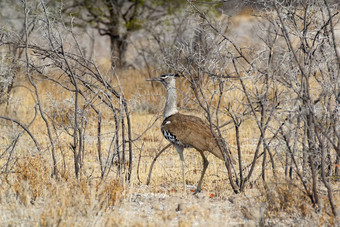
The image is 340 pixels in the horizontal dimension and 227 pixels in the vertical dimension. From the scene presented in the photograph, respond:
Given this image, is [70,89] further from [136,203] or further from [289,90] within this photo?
[289,90]

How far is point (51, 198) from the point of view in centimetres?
482

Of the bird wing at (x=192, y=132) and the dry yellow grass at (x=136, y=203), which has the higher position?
the bird wing at (x=192, y=132)

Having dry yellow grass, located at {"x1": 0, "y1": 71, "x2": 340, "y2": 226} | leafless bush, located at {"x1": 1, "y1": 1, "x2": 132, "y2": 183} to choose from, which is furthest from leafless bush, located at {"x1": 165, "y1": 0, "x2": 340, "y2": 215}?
leafless bush, located at {"x1": 1, "y1": 1, "x2": 132, "y2": 183}

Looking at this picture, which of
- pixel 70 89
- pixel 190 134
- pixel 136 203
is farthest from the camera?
pixel 70 89

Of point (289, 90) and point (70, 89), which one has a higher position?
point (70, 89)

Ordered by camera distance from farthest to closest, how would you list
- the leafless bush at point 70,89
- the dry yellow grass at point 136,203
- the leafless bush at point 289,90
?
the leafless bush at point 70,89
the leafless bush at point 289,90
the dry yellow grass at point 136,203

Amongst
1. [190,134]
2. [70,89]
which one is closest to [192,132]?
[190,134]

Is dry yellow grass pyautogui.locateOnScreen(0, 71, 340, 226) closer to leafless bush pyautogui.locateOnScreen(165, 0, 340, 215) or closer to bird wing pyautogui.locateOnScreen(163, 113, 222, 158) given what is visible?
leafless bush pyautogui.locateOnScreen(165, 0, 340, 215)

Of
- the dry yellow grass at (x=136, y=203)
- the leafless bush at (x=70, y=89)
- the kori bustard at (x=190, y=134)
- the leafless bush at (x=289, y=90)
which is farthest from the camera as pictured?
the kori bustard at (x=190, y=134)

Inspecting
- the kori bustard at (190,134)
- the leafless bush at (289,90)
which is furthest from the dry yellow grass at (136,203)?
the kori bustard at (190,134)

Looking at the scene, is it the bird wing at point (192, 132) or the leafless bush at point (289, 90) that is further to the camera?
the bird wing at point (192, 132)

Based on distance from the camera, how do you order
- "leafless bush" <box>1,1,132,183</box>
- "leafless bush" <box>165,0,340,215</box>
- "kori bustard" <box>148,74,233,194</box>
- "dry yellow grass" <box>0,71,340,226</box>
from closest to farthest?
"dry yellow grass" <box>0,71,340,226</box> → "leafless bush" <box>165,0,340,215</box> → "leafless bush" <box>1,1,132,183</box> → "kori bustard" <box>148,74,233,194</box>

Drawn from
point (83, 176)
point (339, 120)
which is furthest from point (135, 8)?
point (339, 120)

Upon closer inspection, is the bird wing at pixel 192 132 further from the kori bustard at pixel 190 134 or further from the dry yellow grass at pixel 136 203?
the dry yellow grass at pixel 136 203
